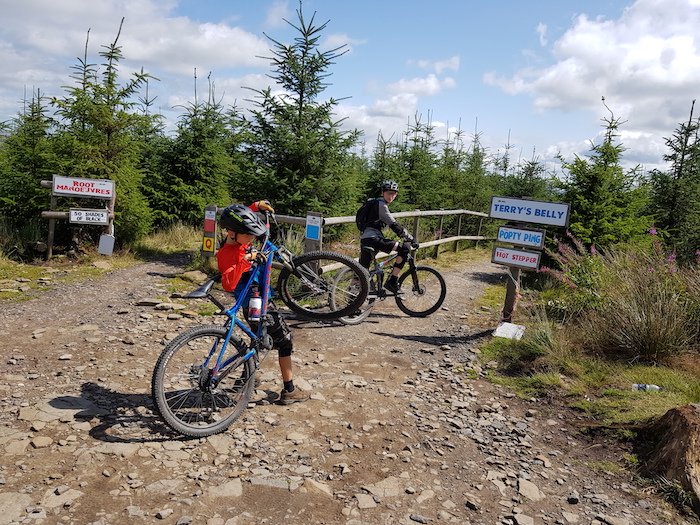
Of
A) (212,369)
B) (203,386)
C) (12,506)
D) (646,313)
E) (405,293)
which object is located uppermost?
(646,313)

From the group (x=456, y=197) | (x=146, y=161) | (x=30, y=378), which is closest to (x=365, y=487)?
(x=30, y=378)

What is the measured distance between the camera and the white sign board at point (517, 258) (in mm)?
6535

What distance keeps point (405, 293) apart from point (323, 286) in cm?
223

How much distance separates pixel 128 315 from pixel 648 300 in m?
6.56

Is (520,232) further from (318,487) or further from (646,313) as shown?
(318,487)

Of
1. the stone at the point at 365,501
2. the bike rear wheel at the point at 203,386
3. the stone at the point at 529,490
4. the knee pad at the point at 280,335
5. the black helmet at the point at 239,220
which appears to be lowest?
the stone at the point at 365,501

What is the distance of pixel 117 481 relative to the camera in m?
3.18

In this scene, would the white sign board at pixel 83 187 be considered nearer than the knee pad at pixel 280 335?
No

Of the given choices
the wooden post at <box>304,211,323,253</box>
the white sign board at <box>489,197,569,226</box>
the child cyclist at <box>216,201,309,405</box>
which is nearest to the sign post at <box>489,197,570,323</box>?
the white sign board at <box>489,197,569,226</box>

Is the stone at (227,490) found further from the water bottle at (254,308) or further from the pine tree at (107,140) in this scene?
the pine tree at (107,140)

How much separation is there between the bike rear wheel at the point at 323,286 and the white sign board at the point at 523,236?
219cm

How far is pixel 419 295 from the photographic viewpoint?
25.3 ft

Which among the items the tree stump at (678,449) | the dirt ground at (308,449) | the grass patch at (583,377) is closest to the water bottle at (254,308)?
the dirt ground at (308,449)

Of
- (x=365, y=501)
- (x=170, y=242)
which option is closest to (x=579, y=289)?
(x=365, y=501)
